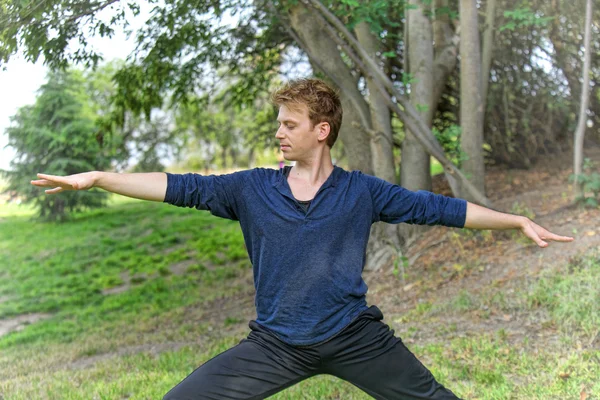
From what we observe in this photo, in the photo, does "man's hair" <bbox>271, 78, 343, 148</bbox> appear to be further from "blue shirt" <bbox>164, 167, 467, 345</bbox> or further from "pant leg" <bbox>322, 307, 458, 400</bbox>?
"pant leg" <bbox>322, 307, 458, 400</bbox>

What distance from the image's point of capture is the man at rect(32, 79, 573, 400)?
3.11 meters

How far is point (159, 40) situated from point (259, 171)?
19.4 ft

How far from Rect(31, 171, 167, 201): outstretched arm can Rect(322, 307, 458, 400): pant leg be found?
1118 mm

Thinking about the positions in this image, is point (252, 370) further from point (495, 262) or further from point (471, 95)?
point (471, 95)

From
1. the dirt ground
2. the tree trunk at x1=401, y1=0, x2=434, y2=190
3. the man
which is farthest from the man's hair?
the tree trunk at x1=401, y1=0, x2=434, y2=190

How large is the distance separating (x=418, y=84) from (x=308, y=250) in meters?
5.95

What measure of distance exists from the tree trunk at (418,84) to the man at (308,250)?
198 inches

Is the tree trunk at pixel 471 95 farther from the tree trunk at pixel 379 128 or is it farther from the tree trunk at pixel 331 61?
the tree trunk at pixel 331 61

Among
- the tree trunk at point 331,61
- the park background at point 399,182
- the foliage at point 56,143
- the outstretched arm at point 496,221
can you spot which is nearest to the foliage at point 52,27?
the park background at point 399,182

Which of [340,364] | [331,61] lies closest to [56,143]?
[331,61]

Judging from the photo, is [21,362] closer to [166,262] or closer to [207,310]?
[207,310]

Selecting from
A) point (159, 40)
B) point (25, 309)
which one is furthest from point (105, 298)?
point (159, 40)

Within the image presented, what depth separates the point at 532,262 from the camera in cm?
726

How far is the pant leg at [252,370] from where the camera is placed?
2.96m
